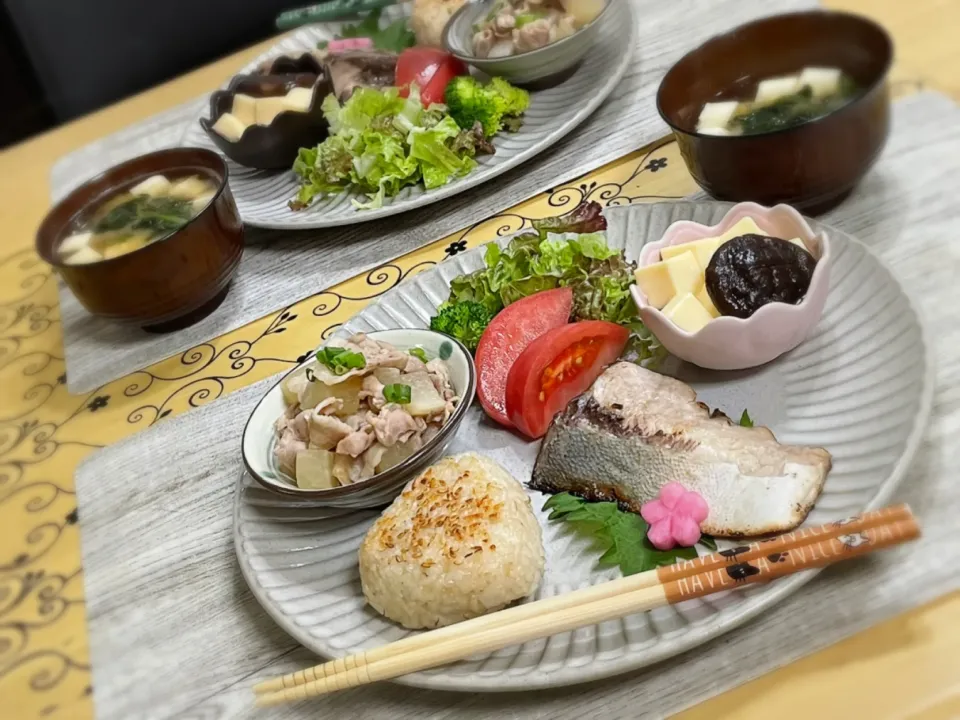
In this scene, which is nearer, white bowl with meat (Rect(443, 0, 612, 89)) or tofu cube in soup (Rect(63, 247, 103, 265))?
tofu cube in soup (Rect(63, 247, 103, 265))

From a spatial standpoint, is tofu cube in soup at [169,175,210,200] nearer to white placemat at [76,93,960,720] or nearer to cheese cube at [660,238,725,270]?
white placemat at [76,93,960,720]

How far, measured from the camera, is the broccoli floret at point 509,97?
9.74ft

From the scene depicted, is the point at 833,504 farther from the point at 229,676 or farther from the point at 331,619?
the point at 229,676

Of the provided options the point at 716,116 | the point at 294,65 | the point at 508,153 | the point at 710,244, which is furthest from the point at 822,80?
the point at 294,65

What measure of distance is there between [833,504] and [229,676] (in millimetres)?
1218

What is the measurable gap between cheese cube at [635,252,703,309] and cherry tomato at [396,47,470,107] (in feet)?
5.01

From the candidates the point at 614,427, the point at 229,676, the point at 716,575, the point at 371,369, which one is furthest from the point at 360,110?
the point at 716,575

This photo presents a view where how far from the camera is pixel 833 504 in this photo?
149cm

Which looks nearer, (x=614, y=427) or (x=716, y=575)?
(x=716, y=575)

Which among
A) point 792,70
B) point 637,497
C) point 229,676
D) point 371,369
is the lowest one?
point 229,676

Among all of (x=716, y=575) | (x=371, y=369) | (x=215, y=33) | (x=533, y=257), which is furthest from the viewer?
(x=215, y=33)

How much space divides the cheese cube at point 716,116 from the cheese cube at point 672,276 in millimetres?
529

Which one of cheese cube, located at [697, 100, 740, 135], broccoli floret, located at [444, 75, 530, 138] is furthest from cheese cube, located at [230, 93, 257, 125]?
cheese cube, located at [697, 100, 740, 135]

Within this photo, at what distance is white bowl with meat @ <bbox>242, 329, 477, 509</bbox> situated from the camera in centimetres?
182
